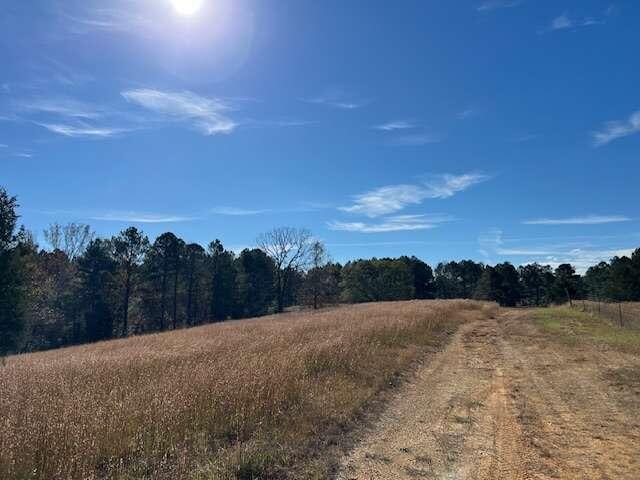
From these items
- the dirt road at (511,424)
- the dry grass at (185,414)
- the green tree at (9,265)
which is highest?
the green tree at (9,265)

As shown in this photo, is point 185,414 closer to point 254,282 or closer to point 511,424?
point 511,424

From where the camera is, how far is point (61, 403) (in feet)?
20.2

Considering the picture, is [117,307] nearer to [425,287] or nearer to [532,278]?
[425,287]

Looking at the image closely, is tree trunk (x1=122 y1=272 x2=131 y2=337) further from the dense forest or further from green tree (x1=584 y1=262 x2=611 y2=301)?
green tree (x1=584 y1=262 x2=611 y2=301)

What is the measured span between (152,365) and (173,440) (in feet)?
14.9

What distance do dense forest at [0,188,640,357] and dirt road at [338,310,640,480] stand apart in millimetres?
19248

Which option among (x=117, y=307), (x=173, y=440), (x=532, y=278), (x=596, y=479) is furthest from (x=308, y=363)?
(x=532, y=278)

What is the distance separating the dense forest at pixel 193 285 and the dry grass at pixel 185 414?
14.9 m

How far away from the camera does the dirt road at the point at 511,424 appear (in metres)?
5.08

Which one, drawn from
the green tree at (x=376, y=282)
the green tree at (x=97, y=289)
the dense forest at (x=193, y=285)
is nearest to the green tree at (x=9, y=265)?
the dense forest at (x=193, y=285)

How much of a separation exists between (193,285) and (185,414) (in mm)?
67388

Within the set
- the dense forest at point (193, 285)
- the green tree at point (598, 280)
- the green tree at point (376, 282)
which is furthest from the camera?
the green tree at point (376, 282)

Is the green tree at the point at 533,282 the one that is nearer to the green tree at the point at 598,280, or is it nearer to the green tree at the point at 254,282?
the green tree at the point at 598,280

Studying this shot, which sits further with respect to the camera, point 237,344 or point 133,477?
point 237,344
